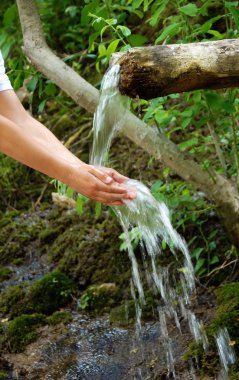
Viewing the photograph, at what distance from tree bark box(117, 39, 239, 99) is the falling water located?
0.36ft

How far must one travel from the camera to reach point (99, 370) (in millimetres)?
3383

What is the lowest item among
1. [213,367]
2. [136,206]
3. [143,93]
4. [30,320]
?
[213,367]

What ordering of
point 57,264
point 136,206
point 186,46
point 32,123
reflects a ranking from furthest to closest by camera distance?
point 57,264, point 136,206, point 32,123, point 186,46

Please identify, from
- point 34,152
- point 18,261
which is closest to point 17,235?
point 18,261

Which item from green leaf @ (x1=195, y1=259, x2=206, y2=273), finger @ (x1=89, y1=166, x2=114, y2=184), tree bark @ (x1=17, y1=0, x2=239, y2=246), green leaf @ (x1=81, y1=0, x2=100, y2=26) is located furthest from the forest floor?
finger @ (x1=89, y1=166, x2=114, y2=184)

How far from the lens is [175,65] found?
2240 millimetres

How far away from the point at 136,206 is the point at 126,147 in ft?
6.87

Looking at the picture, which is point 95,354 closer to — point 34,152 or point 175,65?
point 34,152

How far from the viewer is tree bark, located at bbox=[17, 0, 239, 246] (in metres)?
3.47

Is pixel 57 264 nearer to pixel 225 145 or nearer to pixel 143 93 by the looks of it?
pixel 225 145

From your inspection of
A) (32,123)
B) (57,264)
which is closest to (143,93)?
(32,123)

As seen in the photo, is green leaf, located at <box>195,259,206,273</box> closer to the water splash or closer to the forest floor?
the forest floor

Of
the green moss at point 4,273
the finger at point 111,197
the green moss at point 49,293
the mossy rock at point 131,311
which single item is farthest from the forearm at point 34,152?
the green moss at point 4,273

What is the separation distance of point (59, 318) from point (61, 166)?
6.38 feet
